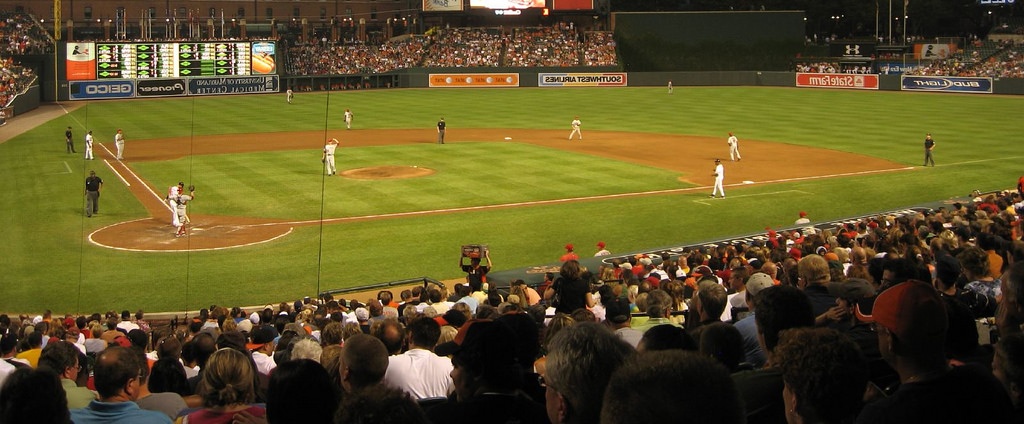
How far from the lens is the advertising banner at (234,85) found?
71506 millimetres

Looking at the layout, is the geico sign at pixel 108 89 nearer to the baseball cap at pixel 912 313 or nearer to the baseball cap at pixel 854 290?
the baseball cap at pixel 854 290

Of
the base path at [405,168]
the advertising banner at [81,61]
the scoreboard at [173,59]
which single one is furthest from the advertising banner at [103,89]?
the base path at [405,168]

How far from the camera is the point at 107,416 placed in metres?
5.60

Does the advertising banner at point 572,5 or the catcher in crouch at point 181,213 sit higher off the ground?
the advertising banner at point 572,5

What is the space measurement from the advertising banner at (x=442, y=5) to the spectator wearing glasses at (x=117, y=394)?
8850 centimetres

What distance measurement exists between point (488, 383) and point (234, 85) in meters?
74.2

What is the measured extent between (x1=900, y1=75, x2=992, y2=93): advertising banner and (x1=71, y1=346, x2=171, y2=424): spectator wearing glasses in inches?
2959

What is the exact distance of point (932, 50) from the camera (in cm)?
8856

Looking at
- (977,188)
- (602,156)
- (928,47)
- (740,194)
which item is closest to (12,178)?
(602,156)

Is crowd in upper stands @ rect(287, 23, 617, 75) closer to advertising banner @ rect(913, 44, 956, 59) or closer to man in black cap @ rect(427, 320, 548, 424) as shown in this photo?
advertising banner @ rect(913, 44, 956, 59)

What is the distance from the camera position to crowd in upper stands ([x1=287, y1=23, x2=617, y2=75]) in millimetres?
88100

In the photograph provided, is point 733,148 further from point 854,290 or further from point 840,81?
point 840,81

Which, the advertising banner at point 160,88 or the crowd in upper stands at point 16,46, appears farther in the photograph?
the advertising banner at point 160,88

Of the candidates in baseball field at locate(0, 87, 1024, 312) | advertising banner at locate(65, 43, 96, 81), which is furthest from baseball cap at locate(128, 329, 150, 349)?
advertising banner at locate(65, 43, 96, 81)
